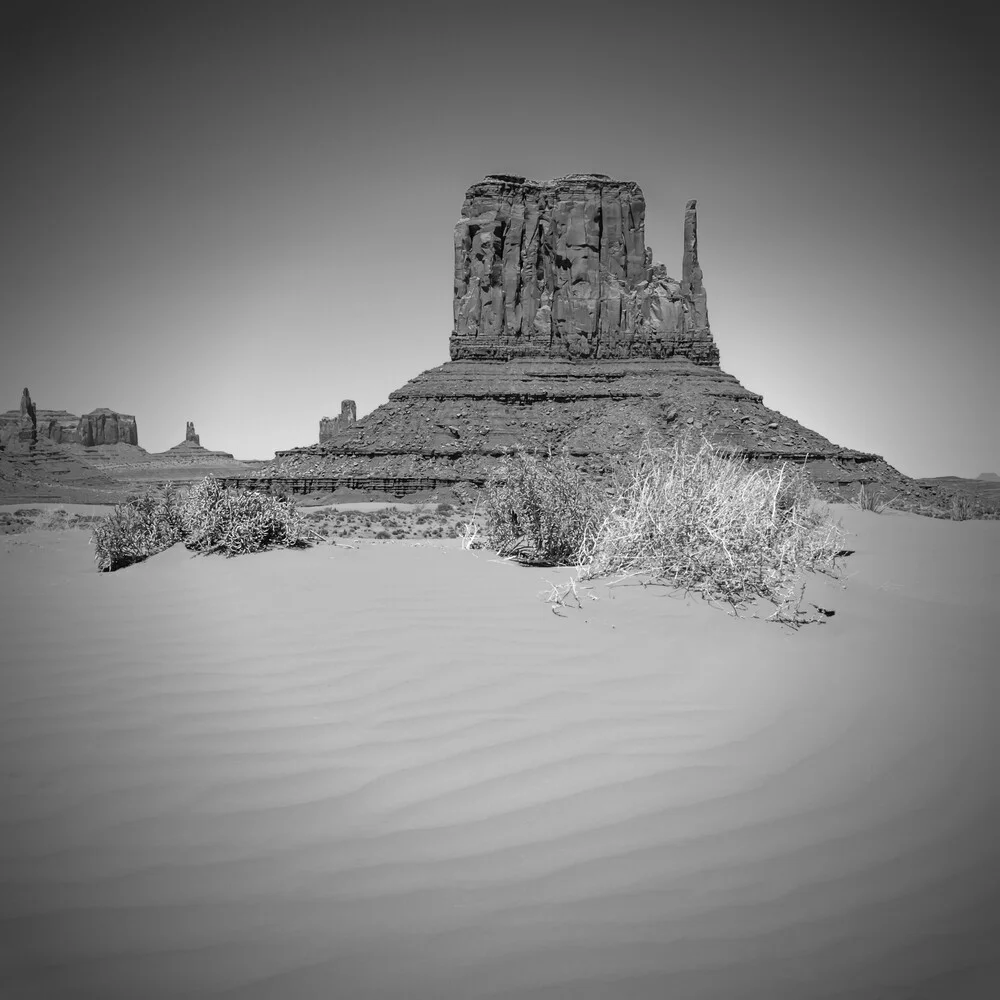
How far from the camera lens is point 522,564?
6.50 m

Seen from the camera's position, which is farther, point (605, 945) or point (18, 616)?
point (18, 616)

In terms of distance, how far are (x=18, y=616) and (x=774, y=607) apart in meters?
5.44

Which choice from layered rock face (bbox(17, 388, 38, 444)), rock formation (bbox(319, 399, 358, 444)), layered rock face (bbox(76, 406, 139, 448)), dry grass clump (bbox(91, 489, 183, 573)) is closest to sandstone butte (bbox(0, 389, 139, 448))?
layered rock face (bbox(76, 406, 139, 448))

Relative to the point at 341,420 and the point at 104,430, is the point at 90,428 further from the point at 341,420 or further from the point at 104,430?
the point at 341,420

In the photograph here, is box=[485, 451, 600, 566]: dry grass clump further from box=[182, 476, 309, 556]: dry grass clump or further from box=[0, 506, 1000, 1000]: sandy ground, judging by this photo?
box=[182, 476, 309, 556]: dry grass clump

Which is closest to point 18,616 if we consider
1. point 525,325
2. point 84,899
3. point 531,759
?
point 84,899

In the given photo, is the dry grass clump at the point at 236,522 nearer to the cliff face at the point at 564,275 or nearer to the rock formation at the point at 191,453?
the cliff face at the point at 564,275

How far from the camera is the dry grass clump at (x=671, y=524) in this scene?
4.82m

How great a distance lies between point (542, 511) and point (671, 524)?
71.1 inches

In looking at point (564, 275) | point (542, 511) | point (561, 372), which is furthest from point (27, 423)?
point (542, 511)

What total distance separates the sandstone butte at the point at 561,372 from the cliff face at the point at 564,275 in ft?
0.38

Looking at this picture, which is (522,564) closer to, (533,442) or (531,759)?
(531,759)

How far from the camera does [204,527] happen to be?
7.70 m

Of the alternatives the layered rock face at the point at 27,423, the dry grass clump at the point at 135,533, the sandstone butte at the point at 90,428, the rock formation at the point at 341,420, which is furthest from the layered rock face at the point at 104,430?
the dry grass clump at the point at 135,533
